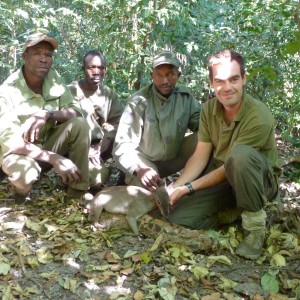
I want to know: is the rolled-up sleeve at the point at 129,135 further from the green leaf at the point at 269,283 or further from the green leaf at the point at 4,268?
the green leaf at the point at 269,283

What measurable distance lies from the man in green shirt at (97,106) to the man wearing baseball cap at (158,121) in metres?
0.63

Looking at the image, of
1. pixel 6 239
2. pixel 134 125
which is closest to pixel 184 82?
pixel 134 125

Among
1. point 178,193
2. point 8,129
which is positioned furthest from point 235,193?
point 8,129

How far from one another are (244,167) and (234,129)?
0.40 m

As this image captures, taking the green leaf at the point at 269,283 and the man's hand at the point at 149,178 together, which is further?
the man's hand at the point at 149,178

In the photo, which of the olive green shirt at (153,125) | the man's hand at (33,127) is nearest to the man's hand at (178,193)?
the olive green shirt at (153,125)

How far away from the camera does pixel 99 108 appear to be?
4.93 meters

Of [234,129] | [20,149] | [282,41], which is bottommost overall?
[20,149]

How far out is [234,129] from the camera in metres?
3.37

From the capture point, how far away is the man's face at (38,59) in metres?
4.14

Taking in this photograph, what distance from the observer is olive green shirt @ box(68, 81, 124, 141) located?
4.80m

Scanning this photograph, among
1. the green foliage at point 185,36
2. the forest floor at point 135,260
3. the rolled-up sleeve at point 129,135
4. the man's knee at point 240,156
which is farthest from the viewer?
the green foliage at point 185,36

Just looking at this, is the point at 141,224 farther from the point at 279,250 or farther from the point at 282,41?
the point at 282,41

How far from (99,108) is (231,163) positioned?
2210mm
